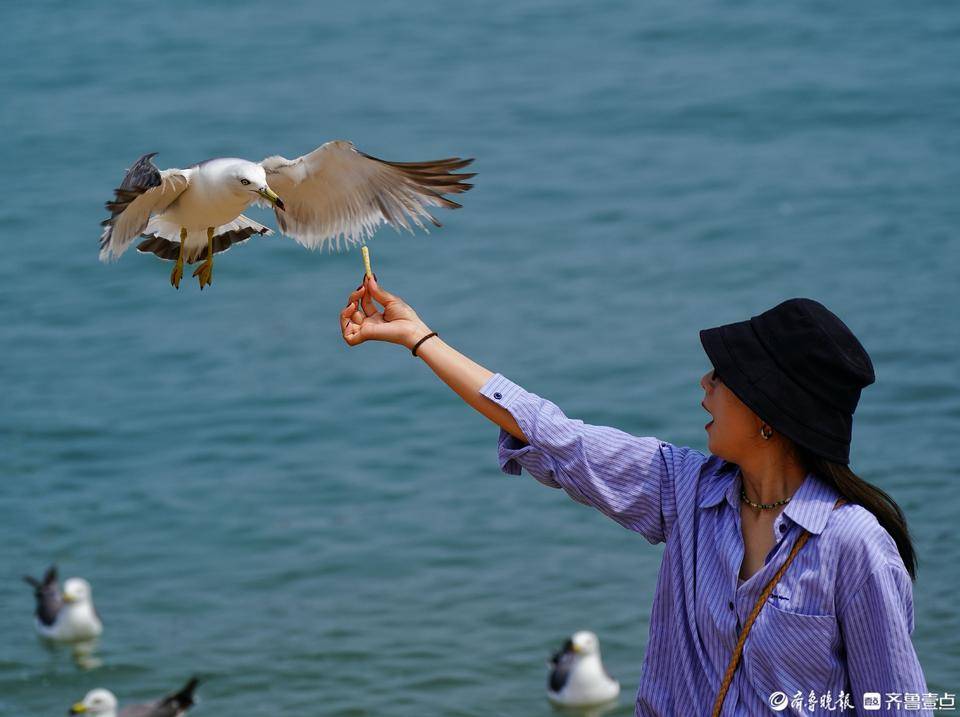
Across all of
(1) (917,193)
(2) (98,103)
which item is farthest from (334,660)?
(2) (98,103)

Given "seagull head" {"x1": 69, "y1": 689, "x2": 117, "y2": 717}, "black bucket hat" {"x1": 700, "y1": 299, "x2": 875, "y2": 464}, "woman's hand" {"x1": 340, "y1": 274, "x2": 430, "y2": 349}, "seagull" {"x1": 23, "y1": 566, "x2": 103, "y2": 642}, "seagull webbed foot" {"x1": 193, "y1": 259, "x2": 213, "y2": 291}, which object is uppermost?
"seagull webbed foot" {"x1": 193, "y1": 259, "x2": 213, "y2": 291}

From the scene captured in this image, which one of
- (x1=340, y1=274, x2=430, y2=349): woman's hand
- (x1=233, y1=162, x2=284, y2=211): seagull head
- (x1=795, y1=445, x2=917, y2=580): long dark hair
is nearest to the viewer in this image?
(x1=795, y1=445, x2=917, y2=580): long dark hair

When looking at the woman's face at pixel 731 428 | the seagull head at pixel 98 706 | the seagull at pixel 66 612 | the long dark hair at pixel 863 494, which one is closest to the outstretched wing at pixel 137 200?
the woman's face at pixel 731 428

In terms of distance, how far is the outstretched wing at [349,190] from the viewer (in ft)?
12.4

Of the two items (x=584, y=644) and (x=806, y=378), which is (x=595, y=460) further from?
(x=584, y=644)

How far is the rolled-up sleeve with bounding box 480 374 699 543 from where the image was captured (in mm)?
2615

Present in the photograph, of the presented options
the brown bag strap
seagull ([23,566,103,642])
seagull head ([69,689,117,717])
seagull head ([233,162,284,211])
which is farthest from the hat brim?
seagull ([23,566,103,642])

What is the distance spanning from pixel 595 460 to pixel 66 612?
234 inches

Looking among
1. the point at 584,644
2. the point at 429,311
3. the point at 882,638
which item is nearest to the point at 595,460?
the point at 882,638

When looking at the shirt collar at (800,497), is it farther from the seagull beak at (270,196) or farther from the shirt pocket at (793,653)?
the seagull beak at (270,196)

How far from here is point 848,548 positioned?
7.82 ft

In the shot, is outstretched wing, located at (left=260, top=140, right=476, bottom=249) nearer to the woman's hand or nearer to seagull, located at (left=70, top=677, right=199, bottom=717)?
the woman's hand

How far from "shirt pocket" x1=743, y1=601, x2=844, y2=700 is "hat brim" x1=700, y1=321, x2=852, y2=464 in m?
0.27

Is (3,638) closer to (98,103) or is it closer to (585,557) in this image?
(585,557)
